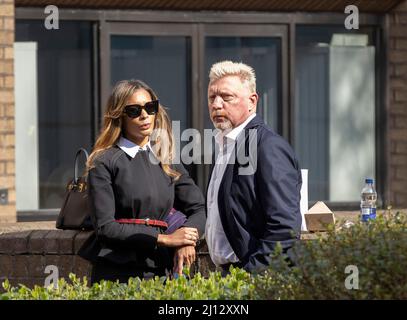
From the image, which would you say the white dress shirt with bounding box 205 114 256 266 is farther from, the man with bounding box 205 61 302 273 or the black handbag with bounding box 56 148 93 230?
the black handbag with bounding box 56 148 93 230

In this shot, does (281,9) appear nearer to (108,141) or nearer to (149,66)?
(149,66)

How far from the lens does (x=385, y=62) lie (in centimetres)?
1230

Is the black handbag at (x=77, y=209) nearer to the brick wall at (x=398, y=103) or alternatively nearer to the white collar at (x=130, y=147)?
the white collar at (x=130, y=147)

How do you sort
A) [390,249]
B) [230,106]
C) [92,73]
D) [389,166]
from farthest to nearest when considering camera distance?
1. [389,166]
2. [92,73]
3. [230,106]
4. [390,249]

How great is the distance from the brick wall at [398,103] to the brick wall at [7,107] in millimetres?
4054

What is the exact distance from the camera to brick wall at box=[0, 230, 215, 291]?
7.50 meters

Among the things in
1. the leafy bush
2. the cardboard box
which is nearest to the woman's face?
the leafy bush

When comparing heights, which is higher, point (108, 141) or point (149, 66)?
point (149, 66)

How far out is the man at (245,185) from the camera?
525 cm

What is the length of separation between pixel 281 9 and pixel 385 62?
1.33 meters

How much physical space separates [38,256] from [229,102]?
2.57 m

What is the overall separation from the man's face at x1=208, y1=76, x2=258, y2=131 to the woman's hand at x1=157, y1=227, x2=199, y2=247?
60 cm

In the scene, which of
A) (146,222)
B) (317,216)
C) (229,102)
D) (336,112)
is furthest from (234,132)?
(336,112)

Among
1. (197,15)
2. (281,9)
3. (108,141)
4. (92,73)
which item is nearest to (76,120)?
(92,73)
